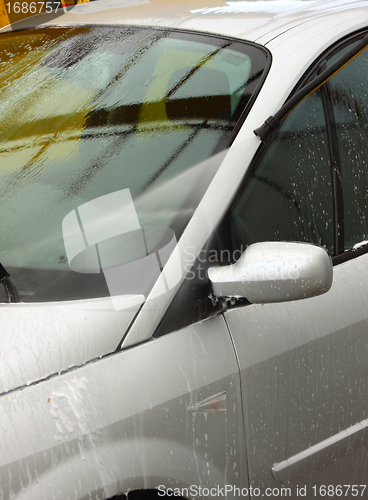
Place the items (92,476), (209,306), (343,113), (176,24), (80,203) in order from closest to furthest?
(92,476) → (209,306) → (80,203) → (343,113) → (176,24)

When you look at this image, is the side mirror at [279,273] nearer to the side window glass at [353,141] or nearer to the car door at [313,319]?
the car door at [313,319]

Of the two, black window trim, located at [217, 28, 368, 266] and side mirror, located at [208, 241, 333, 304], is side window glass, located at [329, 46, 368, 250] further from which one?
side mirror, located at [208, 241, 333, 304]

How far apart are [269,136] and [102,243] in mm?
532

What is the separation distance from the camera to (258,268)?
115cm

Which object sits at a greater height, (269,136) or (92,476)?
(269,136)

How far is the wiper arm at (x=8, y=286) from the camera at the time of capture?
3.97ft

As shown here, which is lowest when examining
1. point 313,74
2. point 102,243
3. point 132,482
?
point 132,482

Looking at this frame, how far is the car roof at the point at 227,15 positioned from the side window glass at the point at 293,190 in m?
0.30

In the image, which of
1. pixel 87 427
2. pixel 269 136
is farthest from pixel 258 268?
pixel 87 427

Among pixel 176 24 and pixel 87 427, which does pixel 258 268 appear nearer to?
pixel 87 427

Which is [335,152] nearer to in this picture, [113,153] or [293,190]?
[293,190]

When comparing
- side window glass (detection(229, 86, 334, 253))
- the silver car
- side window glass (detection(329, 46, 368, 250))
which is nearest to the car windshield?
the silver car

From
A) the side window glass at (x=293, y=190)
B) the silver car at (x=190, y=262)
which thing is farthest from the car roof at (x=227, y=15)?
the side window glass at (x=293, y=190)

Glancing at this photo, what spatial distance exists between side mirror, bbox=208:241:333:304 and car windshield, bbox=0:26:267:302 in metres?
0.19
